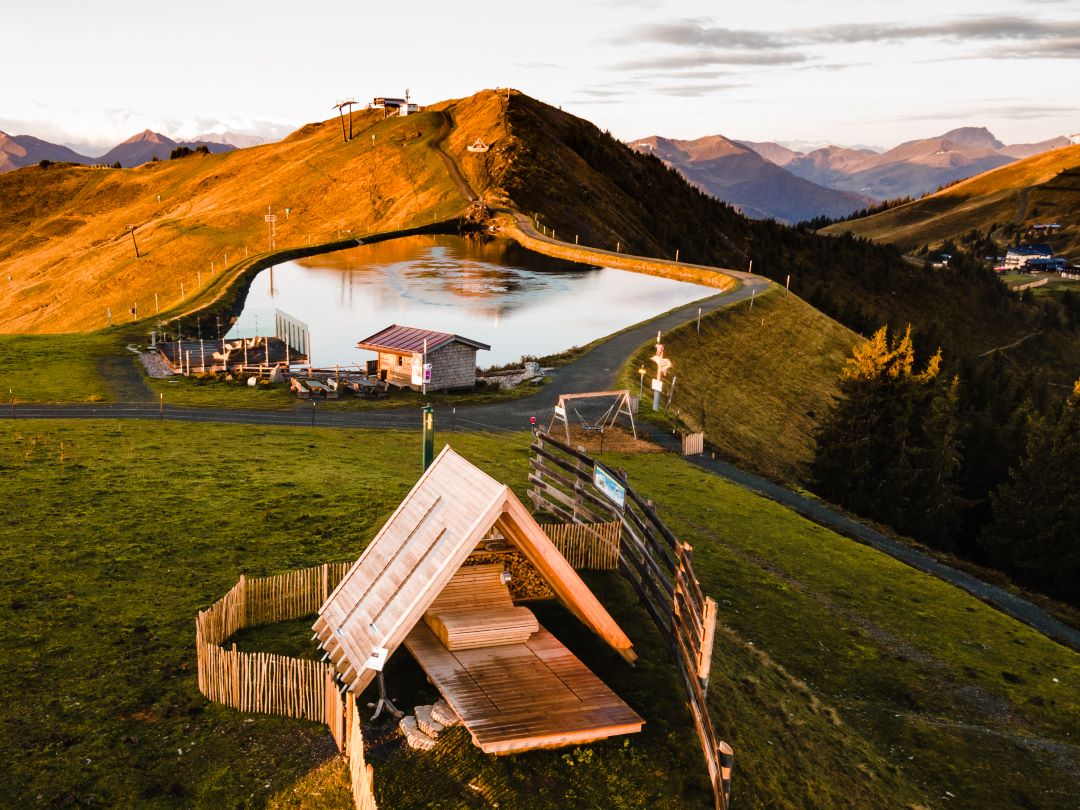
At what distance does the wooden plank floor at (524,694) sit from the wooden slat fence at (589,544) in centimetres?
597

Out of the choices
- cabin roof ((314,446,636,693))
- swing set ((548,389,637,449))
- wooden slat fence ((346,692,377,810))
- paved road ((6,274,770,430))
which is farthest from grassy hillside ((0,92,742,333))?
wooden slat fence ((346,692,377,810))

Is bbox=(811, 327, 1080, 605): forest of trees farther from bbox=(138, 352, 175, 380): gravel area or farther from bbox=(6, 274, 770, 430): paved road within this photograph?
bbox=(138, 352, 175, 380): gravel area

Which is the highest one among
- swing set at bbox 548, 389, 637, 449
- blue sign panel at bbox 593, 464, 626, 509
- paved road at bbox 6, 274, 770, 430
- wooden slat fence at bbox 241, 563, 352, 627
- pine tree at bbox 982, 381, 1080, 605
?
blue sign panel at bbox 593, 464, 626, 509

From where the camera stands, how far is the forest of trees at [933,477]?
169 feet

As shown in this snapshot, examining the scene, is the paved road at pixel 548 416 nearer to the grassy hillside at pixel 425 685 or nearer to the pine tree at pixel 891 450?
the grassy hillside at pixel 425 685

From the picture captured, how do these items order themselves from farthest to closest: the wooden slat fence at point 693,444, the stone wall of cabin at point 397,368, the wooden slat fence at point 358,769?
the stone wall of cabin at point 397,368
the wooden slat fence at point 693,444
the wooden slat fence at point 358,769

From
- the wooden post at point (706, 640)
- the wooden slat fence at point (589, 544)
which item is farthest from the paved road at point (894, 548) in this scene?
the wooden post at point (706, 640)

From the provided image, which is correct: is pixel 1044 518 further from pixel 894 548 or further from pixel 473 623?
pixel 473 623

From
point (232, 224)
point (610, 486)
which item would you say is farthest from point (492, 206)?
point (610, 486)

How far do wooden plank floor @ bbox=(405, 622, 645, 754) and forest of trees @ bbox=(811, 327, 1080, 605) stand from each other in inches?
1677

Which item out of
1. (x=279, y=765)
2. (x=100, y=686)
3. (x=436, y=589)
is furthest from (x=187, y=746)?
(x=436, y=589)

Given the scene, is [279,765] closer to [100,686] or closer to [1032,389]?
[100,686]

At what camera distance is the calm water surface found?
7900cm

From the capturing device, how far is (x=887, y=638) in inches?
1025
